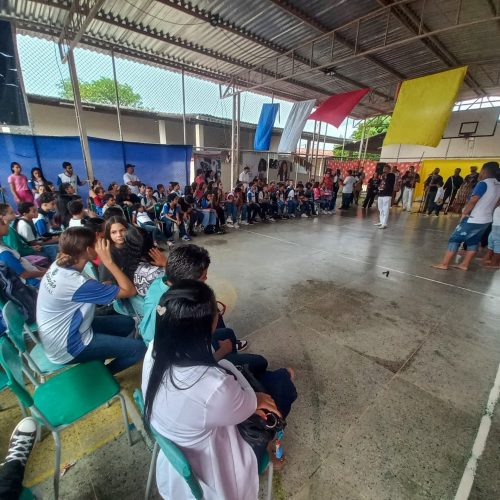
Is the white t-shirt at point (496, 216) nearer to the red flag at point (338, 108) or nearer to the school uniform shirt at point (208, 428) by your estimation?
the school uniform shirt at point (208, 428)

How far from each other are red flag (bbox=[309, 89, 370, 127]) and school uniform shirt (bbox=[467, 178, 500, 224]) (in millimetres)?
5319

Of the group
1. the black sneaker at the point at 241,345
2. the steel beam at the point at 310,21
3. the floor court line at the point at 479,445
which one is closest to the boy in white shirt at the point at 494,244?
the floor court line at the point at 479,445

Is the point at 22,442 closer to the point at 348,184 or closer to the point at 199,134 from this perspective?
the point at 348,184

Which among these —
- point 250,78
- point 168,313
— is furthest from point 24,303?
point 250,78

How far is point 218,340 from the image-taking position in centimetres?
181

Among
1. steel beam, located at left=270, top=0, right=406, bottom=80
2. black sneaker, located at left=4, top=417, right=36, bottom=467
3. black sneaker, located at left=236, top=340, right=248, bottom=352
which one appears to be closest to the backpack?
black sneaker, located at left=4, top=417, right=36, bottom=467

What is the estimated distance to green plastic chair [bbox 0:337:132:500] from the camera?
1.18m

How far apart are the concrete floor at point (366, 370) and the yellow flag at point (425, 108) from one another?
363 centimetres

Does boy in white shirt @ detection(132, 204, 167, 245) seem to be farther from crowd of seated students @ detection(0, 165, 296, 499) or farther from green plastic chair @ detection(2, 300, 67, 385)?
green plastic chair @ detection(2, 300, 67, 385)

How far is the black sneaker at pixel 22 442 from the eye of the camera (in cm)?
124

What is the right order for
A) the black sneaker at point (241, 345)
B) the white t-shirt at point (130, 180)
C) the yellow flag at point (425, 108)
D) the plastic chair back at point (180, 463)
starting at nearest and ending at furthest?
the plastic chair back at point (180, 463), the black sneaker at point (241, 345), the yellow flag at point (425, 108), the white t-shirt at point (130, 180)

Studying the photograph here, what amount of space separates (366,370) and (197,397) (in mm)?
1829

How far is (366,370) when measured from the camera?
2205 mm

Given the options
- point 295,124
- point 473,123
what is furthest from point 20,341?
point 473,123
